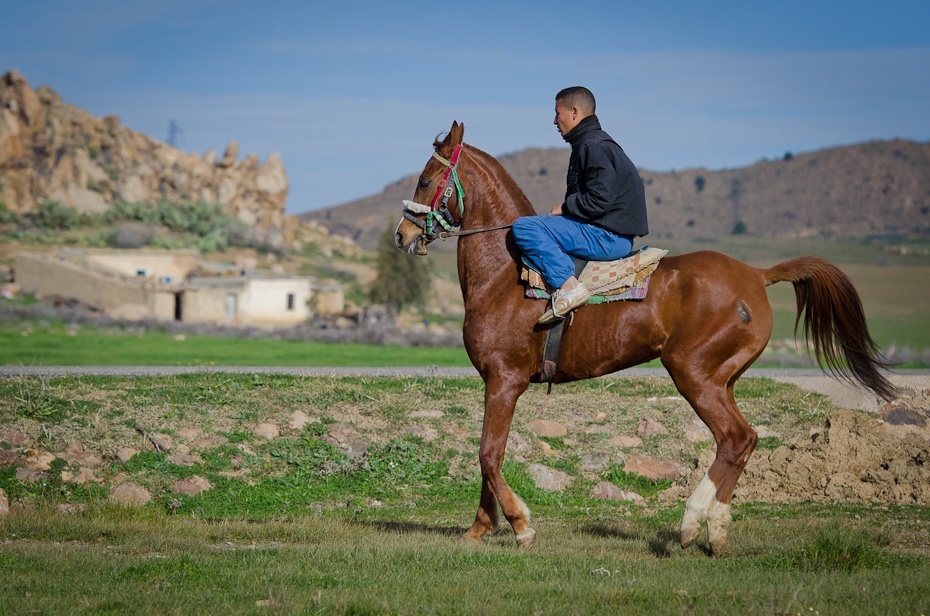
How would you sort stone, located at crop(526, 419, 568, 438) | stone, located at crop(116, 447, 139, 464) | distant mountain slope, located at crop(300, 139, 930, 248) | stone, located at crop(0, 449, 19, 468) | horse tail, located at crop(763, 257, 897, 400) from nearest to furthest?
horse tail, located at crop(763, 257, 897, 400)
stone, located at crop(0, 449, 19, 468)
stone, located at crop(116, 447, 139, 464)
stone, located at crop(526, 419, 568, 438)
distant mountain slope, located at crop(300, 139, 930, 248)

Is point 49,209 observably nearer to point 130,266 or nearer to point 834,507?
point 130,266

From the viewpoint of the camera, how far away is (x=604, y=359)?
28.3 ft

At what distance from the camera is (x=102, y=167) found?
99.5m

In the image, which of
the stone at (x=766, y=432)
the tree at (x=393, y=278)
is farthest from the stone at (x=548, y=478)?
the tree at (x=393, y=278)

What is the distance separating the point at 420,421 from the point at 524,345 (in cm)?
530

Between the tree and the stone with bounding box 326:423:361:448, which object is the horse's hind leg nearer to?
the stone with bounding box 326:423:361:448

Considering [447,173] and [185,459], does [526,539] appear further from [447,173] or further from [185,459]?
[185,459]

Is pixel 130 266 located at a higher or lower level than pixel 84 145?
lower

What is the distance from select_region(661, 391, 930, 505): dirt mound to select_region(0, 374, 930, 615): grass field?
0.52 meters

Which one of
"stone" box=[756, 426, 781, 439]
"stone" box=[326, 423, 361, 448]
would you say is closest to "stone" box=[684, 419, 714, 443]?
"stone" box=[756, 426, 781, 439]

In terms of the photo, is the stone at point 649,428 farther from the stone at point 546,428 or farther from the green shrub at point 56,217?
the green shrub at point 56,217

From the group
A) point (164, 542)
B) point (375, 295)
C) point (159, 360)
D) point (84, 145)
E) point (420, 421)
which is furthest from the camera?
point (84, 145)

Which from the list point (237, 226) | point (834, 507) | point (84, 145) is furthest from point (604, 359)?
point (84, 145)

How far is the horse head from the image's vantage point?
9.02 m
